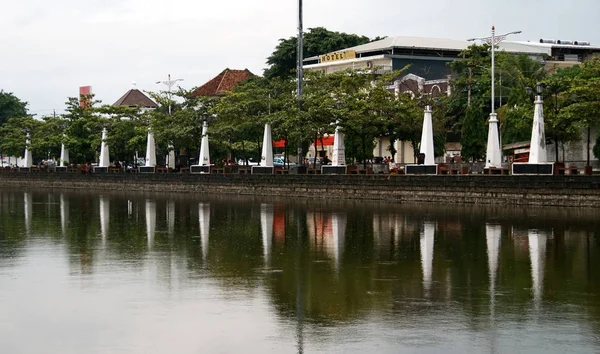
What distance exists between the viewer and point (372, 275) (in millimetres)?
20156

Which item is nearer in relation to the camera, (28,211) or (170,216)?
(170,216)

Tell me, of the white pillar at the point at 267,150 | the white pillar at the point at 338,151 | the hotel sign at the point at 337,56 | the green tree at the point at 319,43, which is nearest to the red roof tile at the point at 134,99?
the green tree at the point at 319,43

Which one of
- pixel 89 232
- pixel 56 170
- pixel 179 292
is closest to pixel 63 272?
pixel 179 292

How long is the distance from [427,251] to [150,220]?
15126 millimetres

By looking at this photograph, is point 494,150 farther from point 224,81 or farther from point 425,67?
point 224,81

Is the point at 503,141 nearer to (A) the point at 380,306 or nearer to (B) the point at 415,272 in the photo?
(B) the point at 415,272

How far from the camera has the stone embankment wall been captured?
3776 centimetres

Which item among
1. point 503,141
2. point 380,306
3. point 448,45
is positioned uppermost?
point 448,45

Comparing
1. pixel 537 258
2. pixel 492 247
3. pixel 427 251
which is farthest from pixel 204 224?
pixel 537 258

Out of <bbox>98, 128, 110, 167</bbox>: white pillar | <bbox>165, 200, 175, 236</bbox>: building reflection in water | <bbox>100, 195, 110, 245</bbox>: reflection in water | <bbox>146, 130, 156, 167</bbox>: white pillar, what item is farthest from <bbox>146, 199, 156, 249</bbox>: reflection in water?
<bbox>98, 128, 110, 167</bbox>: white pillar

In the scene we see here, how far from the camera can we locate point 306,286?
61.5 ft

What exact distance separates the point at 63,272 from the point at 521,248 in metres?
11.7

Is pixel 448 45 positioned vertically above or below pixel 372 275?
above

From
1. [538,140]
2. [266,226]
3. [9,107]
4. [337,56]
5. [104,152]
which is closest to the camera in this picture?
[266,226]
